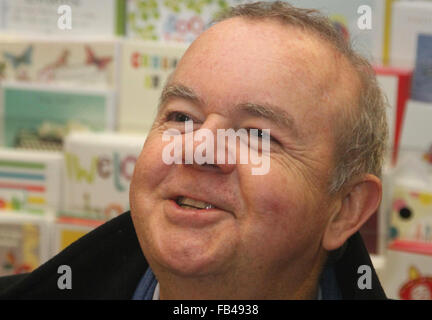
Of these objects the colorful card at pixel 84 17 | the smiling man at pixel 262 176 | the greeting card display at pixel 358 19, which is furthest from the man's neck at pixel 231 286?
the colorful card at pixel 84 17

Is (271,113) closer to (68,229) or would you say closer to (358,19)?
(358,19)

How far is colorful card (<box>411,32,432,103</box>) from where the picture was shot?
1513 millimetres

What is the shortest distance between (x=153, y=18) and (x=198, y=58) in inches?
34.8

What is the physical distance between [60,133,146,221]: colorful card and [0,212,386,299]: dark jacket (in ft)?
1.58

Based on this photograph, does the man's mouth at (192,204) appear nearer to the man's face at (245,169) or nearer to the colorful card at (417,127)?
the man's face at (245,169)

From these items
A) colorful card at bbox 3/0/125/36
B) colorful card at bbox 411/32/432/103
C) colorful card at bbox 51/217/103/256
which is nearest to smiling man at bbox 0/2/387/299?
colorful card at bbox 51/217/103/256

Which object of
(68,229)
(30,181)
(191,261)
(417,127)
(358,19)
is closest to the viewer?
(191,261)

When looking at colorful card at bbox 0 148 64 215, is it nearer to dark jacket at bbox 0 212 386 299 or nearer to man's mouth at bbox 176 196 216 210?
dark jacket at bbox 0 212 386 299

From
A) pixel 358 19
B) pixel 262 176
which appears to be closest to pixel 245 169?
pixel 262 176

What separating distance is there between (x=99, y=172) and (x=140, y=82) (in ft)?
0.91

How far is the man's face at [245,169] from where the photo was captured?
0.80 metres

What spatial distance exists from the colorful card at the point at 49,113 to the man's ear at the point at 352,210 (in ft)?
2.71

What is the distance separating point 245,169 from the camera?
810mm

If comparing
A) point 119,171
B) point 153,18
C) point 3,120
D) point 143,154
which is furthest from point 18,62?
point 143,154
